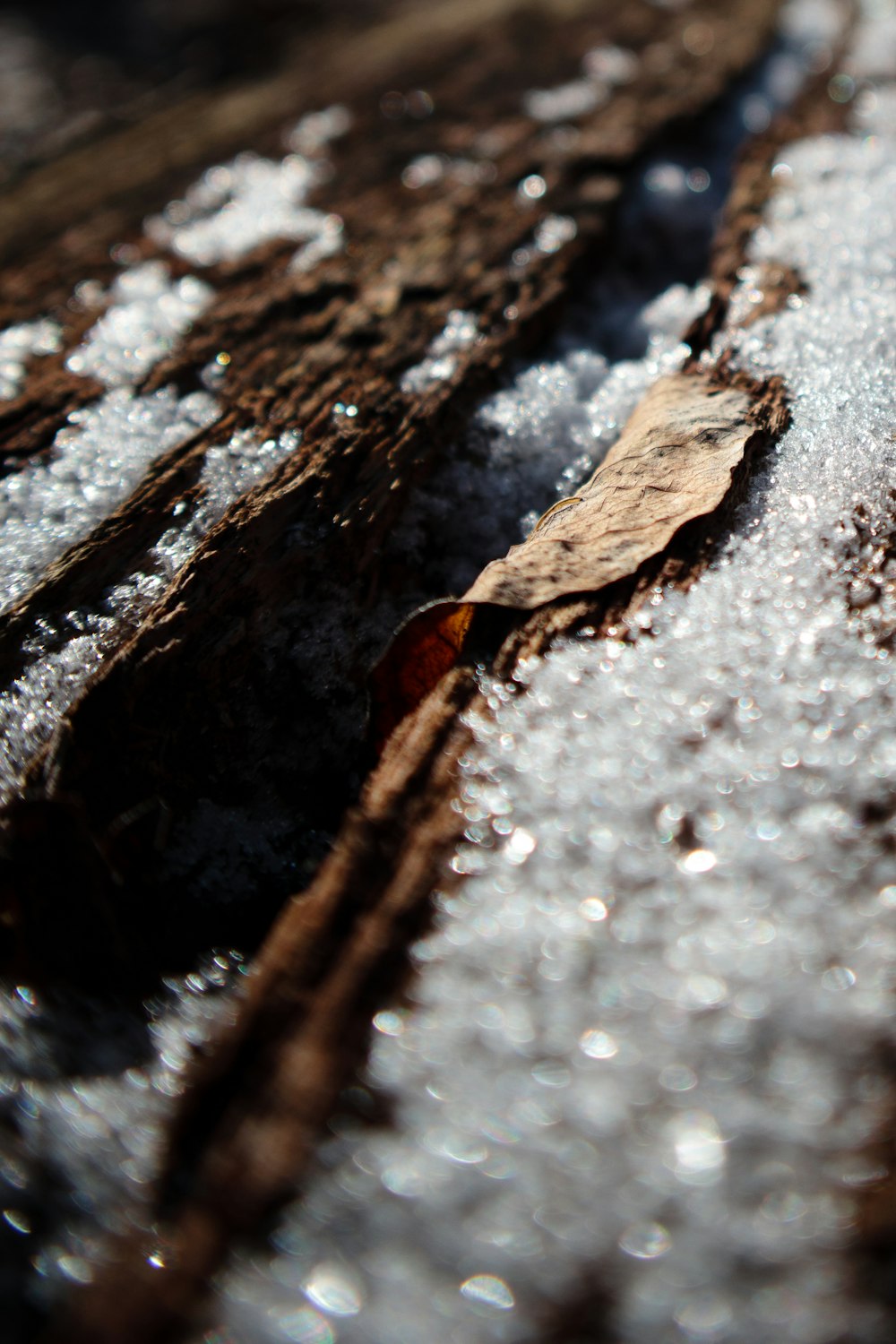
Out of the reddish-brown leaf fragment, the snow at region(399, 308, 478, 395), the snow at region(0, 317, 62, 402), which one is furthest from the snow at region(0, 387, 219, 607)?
the reddish-brown leaf fragment

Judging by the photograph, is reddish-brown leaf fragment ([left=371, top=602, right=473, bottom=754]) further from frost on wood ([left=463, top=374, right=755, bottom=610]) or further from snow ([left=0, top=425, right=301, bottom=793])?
snow ([left=0, top=425, right=301, bottom=793])

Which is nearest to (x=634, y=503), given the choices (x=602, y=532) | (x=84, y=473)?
(x=602, y=532)

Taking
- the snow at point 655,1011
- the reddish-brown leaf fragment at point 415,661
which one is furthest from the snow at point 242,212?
the snow at point 655,1011

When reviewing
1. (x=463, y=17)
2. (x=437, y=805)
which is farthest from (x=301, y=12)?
(x=437, y=805)

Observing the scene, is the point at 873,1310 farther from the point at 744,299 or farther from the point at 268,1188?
the point at 744,299

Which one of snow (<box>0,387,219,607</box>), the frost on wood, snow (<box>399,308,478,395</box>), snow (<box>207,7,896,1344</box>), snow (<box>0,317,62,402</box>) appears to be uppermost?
snow (<box>0,317,62,402</box>)

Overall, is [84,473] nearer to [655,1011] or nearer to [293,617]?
[293,617]
